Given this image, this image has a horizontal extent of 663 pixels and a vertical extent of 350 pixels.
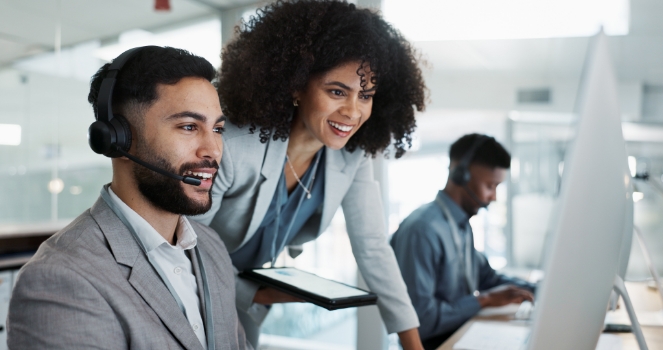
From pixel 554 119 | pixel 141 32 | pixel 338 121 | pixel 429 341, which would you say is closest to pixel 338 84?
pixel 338 121

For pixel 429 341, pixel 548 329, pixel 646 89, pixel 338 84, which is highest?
pixel 646 89

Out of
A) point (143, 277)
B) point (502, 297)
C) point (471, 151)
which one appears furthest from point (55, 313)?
Answer: point (471, 151)

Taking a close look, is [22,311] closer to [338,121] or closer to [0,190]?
[338,121]

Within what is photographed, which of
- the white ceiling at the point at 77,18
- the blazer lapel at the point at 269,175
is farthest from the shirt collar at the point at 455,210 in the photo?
the white ceiling at the point at 77,18

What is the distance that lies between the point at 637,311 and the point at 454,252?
0.67 m

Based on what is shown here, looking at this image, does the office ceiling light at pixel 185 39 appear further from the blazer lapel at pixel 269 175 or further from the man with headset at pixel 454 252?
the blazer lapel at pixel 269 175

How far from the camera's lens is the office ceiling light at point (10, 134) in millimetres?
3467

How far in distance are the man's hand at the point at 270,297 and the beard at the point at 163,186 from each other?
14.4 inches

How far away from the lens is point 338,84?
4.45 ft

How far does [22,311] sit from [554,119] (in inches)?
106

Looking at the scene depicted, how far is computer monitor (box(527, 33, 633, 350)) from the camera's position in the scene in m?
0.51

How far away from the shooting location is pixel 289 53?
140 centimetres

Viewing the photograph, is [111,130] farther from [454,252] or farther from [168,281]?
[454,252]

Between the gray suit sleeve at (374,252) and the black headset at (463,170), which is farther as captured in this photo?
the black headset at (463,170)
